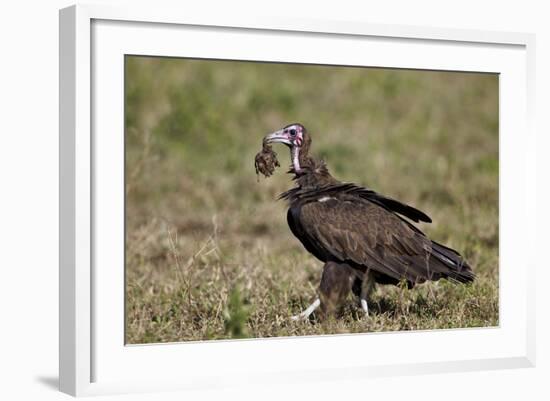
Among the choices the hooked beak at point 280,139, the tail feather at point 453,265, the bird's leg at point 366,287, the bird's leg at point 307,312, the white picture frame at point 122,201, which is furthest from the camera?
the hooked beak at point 280,139

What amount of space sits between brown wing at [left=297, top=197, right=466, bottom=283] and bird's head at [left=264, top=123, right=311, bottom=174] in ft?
1.33

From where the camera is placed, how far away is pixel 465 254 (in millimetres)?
9125

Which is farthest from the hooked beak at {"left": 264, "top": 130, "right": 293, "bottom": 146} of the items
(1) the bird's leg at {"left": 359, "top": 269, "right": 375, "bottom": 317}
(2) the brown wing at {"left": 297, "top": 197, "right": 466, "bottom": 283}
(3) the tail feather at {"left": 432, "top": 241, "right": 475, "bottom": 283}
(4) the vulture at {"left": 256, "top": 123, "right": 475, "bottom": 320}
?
(3) the tail feather at {"left": 432, "top": 241, "right": 475, "bottom": 283}

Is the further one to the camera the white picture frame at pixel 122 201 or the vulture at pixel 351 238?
the vulture at pixel 351 238

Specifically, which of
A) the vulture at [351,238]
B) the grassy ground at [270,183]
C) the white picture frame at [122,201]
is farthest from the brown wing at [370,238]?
the white picture frame at [122,201]

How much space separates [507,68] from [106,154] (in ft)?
9.72

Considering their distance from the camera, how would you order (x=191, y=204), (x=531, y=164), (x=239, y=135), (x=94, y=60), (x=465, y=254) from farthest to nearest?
(x=239, y=135) < (x=191, y=204) < (x=465, y=254) < (x=531, y=164) < (x=94, y=60)

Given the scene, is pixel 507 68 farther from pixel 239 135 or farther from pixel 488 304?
pixel 239 135

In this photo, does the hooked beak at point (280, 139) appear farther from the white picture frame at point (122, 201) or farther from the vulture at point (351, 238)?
the white picture frame at point (122, 201)

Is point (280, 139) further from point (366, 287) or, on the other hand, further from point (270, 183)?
point (270, 183)

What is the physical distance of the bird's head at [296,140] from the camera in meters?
7.82

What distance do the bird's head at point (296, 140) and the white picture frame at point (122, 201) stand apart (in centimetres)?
72

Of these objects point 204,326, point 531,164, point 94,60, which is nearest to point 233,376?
point 204,326

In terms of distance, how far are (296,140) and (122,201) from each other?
5.44 feet
